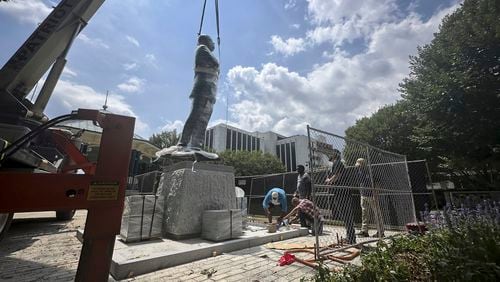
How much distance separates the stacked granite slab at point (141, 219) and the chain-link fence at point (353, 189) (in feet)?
10.9

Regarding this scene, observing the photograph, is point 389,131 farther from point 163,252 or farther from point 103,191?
point 103,191

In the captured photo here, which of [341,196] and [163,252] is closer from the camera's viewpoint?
[163,252]

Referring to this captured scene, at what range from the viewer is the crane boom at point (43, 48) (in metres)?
4.07

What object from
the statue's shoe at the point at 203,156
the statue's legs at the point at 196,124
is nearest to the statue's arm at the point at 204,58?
the statue's legs at the point at 196,124

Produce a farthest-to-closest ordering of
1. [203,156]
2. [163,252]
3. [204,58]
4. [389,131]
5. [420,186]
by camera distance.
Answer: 1. [389,131]
2. [420,186]
3. [204,58]
4. [203,156]
5. [163,252]

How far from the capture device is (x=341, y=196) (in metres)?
5.25

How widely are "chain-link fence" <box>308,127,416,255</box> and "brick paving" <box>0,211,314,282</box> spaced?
0.95 m

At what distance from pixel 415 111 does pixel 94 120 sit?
16.2 meters

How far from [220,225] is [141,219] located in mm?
1600

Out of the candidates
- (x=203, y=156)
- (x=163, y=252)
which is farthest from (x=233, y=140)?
(x=163, y=252)

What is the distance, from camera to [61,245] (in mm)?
5125

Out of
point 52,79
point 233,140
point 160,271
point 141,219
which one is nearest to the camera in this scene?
point 160,271

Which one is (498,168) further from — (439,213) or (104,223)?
(104,223)

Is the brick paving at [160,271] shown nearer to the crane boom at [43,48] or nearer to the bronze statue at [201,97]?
the crane boom at [43,48]
